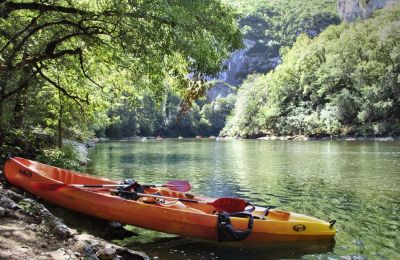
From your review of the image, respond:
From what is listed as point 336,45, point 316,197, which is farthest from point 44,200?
point 336,45

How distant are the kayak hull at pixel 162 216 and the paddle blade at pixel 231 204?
0.61 meters

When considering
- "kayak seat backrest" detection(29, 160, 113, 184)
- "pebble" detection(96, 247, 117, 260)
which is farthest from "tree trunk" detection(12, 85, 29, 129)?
"pebble" detection(96, 247, 117, 260)

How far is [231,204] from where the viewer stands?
10.1 m

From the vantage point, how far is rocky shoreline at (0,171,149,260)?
5.44 metres

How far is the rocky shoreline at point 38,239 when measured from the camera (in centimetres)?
544

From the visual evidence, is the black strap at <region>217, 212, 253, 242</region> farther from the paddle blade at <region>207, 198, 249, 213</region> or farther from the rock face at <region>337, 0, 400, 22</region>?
the rock face at <region>337, 0, 400, 22</region>

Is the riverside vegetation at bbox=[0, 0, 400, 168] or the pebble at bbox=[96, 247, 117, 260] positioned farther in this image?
the riverside vegetation at bbox=[0, 0, 400, 168]

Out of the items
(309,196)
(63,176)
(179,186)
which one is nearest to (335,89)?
(309,196)

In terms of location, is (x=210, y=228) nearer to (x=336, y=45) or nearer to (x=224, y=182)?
(x=224, y=182)

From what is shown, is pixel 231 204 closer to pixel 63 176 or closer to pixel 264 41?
→ pixel 63 176

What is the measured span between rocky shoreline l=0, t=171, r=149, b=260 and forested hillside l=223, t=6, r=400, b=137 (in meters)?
57.6

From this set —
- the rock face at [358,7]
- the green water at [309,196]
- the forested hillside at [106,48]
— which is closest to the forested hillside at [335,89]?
the rock face at [358,7]

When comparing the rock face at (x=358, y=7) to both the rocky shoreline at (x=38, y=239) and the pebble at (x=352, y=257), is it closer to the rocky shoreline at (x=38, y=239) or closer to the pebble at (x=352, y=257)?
the pebble at (x=352, y=257)

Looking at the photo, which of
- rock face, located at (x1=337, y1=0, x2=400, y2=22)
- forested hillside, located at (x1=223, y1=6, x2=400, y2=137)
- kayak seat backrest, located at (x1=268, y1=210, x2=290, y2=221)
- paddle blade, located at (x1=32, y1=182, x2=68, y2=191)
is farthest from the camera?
rock face, located at (x1=337, y1=0, x2=400, y2=22)
